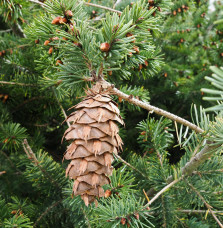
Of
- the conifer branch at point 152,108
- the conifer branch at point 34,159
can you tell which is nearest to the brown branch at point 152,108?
the conifer branch at point 152,108

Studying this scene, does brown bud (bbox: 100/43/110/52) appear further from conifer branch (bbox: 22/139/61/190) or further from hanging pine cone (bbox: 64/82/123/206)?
conifer branch (bbox: 22/139/61/190)

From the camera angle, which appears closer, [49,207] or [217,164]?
[217,164]

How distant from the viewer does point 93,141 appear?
50 centimetres

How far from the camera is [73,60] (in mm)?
527

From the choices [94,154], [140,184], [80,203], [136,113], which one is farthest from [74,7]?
[136,113]

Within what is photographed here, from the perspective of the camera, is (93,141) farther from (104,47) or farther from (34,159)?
(34,159)

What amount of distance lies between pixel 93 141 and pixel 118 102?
0.53 meters

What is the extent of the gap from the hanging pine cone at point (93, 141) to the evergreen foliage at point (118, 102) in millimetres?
54

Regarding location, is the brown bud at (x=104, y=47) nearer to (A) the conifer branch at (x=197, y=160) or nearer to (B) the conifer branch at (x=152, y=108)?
(B) the conifer branch at (x=152, y=108)

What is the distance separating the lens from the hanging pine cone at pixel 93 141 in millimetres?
493

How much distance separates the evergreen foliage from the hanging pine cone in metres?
0.05

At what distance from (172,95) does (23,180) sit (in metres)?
0.87

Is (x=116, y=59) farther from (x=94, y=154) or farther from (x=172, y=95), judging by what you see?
(x=172, y=95)

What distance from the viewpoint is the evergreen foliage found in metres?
0.52
